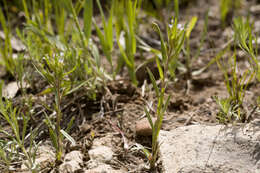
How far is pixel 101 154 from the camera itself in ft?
5.21

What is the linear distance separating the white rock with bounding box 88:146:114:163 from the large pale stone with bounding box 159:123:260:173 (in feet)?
0.90

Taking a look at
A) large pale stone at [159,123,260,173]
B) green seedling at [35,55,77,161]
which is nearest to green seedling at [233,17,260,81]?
large pale stone at [159,123,260,173]

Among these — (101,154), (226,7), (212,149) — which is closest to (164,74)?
(212,149)

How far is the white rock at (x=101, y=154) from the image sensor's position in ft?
5.16

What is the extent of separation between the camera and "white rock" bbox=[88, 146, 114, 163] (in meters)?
1.57

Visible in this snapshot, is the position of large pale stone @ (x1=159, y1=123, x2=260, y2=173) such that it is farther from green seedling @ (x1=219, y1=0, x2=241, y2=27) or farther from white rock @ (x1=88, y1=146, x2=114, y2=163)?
green seedling @ (x1=219, y1=0, x2=241, y2=27)

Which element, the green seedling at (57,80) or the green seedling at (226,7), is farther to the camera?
the green seedling at (226,7)

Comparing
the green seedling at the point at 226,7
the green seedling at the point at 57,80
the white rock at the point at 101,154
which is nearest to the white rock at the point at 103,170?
the white rock at the point at 101,154

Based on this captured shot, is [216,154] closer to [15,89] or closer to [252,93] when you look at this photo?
[252,93]

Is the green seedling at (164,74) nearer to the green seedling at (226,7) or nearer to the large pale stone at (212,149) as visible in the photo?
the large pale stone at (212,149)

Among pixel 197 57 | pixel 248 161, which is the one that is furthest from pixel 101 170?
pixel 197 57

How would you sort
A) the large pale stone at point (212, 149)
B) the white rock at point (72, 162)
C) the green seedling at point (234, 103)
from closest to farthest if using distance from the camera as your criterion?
1. the large pale stone at point (212, 149)
2. the white rock at point (72, 162)
3. the green seedling at point (234, 103)

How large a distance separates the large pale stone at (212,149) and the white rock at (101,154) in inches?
10.8

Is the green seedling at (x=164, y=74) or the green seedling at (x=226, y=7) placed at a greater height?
the green seedling at (x=226, y=7)
